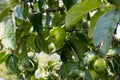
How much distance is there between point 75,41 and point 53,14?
170mm

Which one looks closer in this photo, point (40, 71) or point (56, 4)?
point (56, 4)

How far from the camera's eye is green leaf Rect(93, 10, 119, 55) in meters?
0.60

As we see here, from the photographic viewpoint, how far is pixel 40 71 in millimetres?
1493

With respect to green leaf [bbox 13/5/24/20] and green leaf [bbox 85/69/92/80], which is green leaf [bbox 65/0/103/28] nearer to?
green leaf [bbox 13/5/24/20]

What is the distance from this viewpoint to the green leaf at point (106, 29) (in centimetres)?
60

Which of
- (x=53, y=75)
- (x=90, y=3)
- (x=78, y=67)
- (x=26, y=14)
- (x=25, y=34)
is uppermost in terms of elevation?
(x=90, y=3)

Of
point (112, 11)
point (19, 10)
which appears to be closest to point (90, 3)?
point (112, 11)

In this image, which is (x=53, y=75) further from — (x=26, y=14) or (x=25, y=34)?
(x=26, y=14)

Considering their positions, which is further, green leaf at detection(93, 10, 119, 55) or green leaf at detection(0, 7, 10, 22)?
green leaf at detection(0, 7, 10, 22)

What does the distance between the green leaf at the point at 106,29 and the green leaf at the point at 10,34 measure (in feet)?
1.08

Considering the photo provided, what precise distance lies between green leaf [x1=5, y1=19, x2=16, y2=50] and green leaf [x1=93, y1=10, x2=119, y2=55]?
329mm

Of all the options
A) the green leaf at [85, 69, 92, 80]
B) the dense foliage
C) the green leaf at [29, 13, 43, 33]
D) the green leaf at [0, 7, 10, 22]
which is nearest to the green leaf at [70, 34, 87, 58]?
the dense foliage

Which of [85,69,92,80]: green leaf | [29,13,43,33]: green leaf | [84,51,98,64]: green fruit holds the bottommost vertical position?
[85,69,92,80]: green leaf

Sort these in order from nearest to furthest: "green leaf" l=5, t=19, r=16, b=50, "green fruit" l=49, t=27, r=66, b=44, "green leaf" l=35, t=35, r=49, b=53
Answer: "green leaf" l=5, t=19, r=16, b=50 → "green fruit" l=49, t=27, r=66, b=44 → "green leaf" l=35, t=35, r=49, b=53
